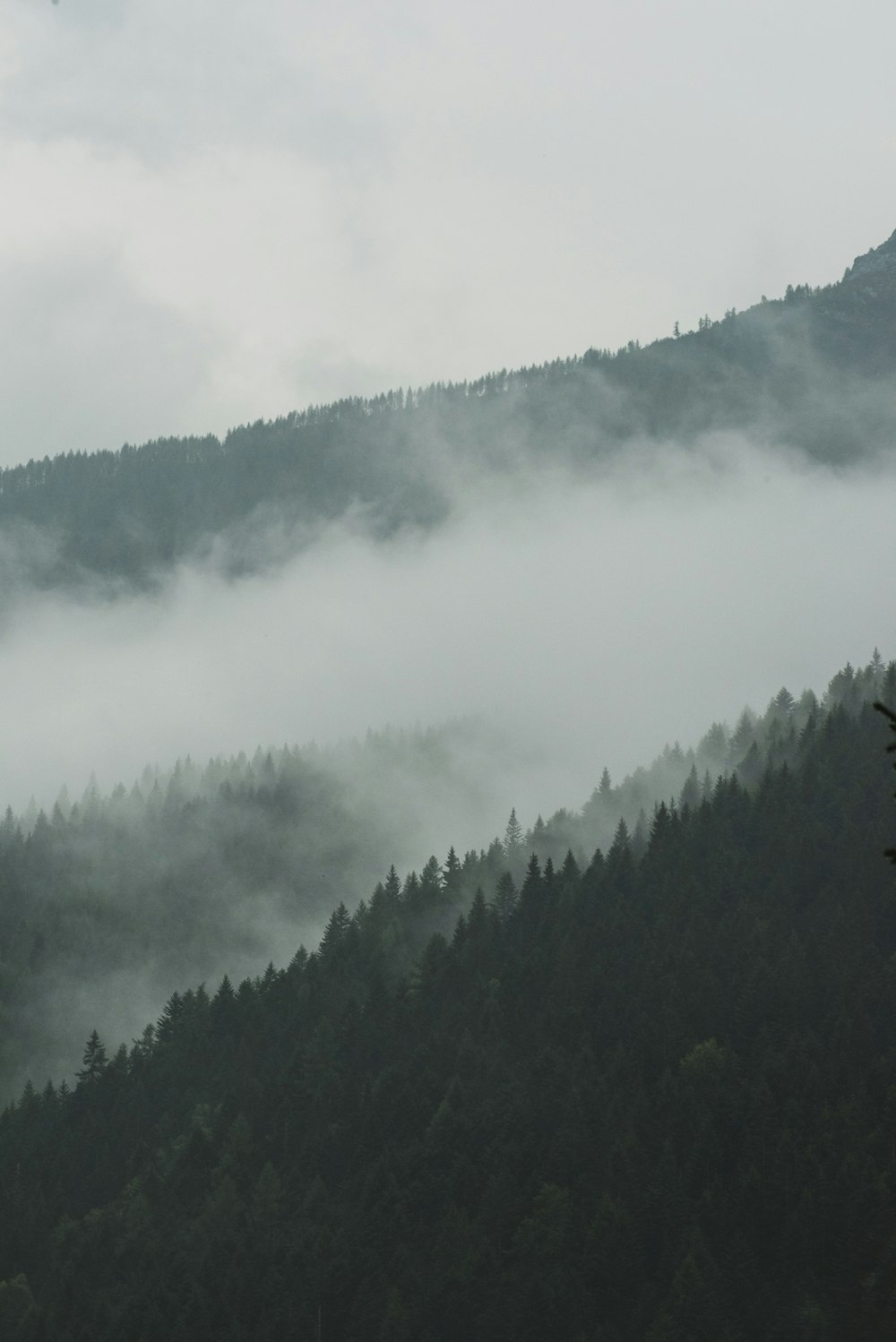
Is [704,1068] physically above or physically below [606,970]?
below

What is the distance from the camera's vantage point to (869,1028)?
498 ft

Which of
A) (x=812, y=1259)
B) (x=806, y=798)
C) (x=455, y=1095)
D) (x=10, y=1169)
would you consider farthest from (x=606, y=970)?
(x=10, y=1169)

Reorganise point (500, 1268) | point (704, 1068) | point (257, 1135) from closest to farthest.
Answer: point (500, 1268) → point (704, 1068) → point (257, 1135)

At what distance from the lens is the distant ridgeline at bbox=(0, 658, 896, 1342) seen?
13075 centimetres

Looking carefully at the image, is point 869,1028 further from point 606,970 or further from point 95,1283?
point 95,1283

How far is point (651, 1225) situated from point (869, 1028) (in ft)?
98.5

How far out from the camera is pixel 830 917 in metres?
173

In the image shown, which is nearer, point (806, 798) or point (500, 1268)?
point (500, 1268)

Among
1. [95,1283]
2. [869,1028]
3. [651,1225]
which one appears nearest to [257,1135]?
[95,1283]

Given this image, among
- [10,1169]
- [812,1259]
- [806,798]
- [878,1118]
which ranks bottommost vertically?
[812,1259]

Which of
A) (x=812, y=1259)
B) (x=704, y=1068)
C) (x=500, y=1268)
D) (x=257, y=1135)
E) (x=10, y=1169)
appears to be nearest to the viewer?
(x=812, y=1259)

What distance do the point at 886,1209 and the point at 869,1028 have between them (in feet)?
86.2

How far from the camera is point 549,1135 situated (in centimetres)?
14988

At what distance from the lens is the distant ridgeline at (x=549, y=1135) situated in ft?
429
